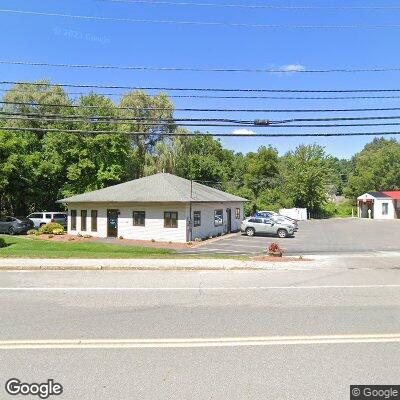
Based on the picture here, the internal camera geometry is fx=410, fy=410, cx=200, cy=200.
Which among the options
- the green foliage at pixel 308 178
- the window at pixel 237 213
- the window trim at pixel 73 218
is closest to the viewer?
the window trim at pixel 73 218

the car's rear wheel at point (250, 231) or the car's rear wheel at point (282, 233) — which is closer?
the car's rear wheel at point (282, 233)

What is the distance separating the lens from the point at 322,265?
16672 mm

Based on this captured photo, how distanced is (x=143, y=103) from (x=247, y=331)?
45.0 m

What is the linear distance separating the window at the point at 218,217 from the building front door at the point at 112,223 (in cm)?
802

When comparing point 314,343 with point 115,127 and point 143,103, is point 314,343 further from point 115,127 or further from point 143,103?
point 143,103

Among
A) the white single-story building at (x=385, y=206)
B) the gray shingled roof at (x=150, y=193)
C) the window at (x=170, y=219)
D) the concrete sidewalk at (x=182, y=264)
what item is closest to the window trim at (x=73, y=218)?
the gray shingled roof at (x=150, y=193)

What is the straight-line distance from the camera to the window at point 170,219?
95.8 feet

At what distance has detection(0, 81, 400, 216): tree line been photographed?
39844 mm

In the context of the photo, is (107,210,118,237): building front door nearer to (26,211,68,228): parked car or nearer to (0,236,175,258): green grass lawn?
(0,236,175,258): green grass lawn

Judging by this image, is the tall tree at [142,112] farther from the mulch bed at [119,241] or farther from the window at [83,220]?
the mulch bed at [119,241]

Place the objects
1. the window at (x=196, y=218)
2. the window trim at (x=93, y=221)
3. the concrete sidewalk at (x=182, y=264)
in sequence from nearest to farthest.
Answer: the concrete sidewalk at (x=182, y=264)
the window at (x=196, y=218)
the window trim at (x=93, y=221)

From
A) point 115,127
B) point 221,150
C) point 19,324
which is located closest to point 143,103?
point 115,127

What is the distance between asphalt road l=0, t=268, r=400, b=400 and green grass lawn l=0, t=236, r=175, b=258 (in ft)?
18.6

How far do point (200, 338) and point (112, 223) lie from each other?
84.6 ft
